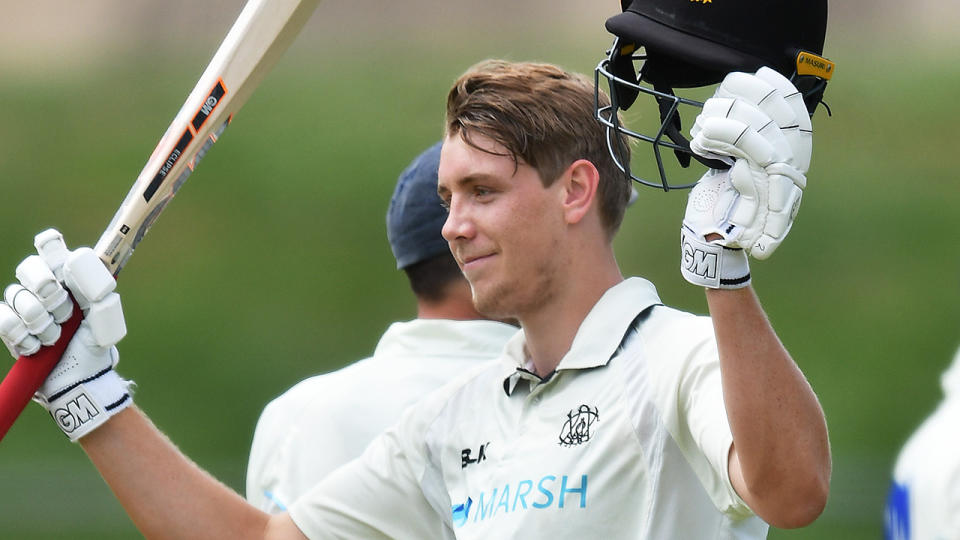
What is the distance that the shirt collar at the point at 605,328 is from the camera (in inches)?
84.3

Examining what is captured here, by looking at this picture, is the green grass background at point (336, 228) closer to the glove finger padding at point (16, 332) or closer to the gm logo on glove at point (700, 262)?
the glove finger padding at point (16, 332)

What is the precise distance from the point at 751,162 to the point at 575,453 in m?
0.58

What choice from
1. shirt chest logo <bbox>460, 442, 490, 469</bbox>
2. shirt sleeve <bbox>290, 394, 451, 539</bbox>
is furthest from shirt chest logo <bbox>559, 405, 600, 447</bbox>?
shirt sleeve <bbox>290, 394, 451, 539</bbox>

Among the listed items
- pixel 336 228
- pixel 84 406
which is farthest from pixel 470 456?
pixel 336 228

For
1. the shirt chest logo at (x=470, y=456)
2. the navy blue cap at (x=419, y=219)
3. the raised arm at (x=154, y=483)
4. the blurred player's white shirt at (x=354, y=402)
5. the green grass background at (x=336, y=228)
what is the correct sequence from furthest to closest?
the green grass background at (x=336, y=228), the navy blue cap at (x=419, y=219), the blurred player's white shirt at (x=354, y=402), the raised arm at (x=154, y=483), the shirt chest logo at (x=470, y=456)

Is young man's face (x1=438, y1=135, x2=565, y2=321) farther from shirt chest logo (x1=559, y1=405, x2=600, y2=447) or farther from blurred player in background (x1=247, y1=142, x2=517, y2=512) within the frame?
blurred player in background (x1=247, y1=142, x2=517, y2=512)

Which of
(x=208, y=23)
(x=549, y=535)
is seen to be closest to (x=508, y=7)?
(x=208, y=23)

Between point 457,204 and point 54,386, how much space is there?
28.8 inches

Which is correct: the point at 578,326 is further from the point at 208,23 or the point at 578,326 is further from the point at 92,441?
the point at 208,23

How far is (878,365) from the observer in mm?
9930

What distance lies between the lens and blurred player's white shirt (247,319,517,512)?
284 cm

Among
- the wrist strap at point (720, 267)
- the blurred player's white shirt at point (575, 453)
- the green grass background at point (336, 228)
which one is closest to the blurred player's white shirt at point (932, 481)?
the blurred player's white shirt at point (575, 453)

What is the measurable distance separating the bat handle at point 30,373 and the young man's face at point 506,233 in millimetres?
647

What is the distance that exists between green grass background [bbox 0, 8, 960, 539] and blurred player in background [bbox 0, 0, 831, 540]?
20.4ft
